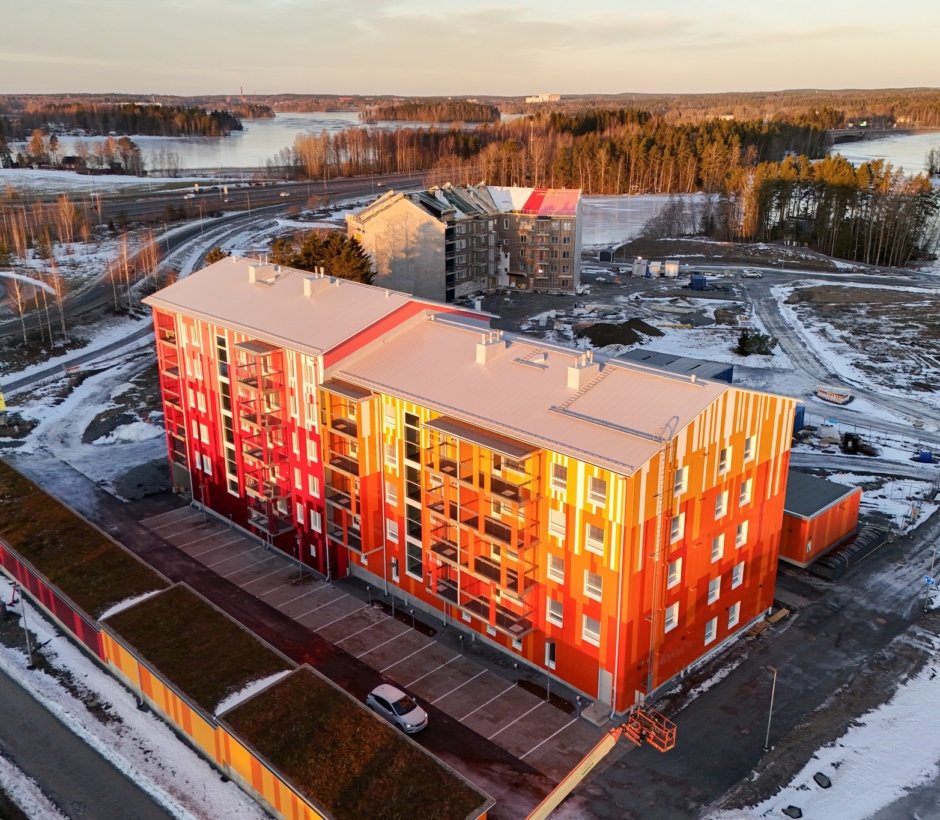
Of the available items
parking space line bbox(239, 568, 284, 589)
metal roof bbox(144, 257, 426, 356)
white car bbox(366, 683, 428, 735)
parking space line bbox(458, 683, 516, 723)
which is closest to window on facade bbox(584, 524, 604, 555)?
parking space line bbox(458, 683, 516, 723)

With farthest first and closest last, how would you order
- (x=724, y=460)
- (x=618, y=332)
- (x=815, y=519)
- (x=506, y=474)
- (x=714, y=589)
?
(x=618, y=332) < (x=815, y=519) < (x=714, y=589) < (x=506, y=474) < (x=724, y=460)

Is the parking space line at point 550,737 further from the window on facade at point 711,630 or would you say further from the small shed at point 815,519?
the small shed at point 815,519

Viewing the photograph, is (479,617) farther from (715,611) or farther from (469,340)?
(469,340)

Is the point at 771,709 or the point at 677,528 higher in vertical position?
the point at 677,528

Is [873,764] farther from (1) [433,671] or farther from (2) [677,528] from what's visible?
(1) [433,671]

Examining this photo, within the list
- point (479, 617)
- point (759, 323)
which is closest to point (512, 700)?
point (479, 617)

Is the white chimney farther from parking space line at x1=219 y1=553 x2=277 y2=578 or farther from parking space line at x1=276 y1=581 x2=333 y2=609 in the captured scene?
parking space line at x1=219 y1=553 x2=277 y2=578

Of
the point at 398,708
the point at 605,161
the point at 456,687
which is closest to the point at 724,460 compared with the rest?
the point at 456,687
